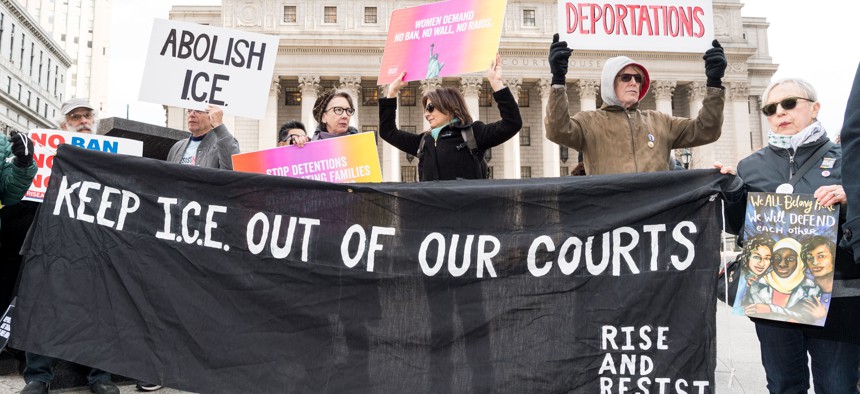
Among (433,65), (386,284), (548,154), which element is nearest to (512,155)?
(548,154)

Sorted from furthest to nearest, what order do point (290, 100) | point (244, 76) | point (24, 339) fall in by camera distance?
point (290, 100) < point (244, 76) < point (24, 339)

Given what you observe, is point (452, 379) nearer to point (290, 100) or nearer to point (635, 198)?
point (635, 198)

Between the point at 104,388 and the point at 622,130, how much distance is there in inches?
179

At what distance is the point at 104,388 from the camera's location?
5.06 meters

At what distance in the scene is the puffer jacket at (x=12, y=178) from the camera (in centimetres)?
485

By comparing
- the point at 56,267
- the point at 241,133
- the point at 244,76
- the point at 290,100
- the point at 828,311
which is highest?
the point at 290,100

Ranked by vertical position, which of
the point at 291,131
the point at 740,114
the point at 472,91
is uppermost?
the point at 472,91

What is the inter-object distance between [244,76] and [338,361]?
Answer: 306 centimetres

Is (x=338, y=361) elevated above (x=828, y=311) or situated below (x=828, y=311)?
below

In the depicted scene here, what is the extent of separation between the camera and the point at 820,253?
139 inches

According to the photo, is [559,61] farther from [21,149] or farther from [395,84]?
[21,149]

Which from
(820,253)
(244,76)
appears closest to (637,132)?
(820,253)

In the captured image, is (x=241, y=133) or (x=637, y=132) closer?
(x=637, y=132)

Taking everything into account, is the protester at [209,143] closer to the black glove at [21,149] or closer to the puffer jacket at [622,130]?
the black glove at [21,149]
